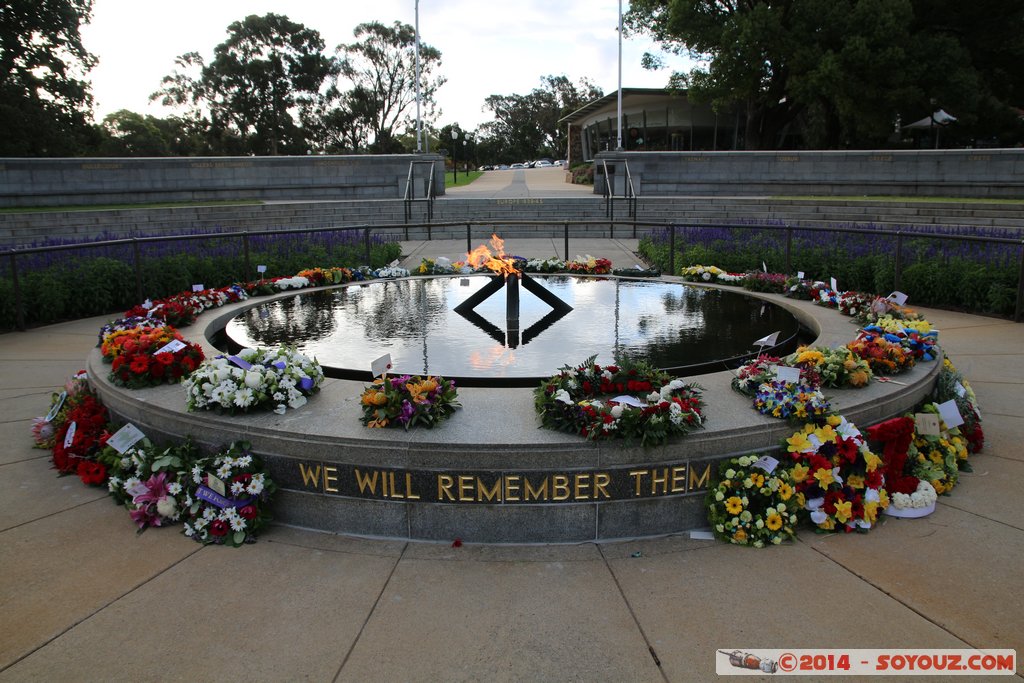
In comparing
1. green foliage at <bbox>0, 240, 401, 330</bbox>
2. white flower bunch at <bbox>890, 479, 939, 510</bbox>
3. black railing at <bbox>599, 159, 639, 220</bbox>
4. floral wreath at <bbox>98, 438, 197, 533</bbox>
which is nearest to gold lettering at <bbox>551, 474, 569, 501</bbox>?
white flower bunch at <bbox>890, 479, 939, 510</bbox>

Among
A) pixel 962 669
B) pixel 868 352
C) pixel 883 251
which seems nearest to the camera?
pixel 962 669

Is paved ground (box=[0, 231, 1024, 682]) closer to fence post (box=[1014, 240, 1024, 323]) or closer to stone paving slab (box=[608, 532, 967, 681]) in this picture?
stone paving slab (box=[608, 532, 967, 681])

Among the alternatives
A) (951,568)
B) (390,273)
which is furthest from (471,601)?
(390,273)

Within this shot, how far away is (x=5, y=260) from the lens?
11992 millimetres

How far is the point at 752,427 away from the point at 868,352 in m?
1.86

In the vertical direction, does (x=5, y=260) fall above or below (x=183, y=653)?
above

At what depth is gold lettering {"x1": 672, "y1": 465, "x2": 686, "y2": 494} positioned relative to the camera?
14.2ft

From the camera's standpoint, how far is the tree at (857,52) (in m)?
28.4

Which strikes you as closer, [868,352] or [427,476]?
[427,476]

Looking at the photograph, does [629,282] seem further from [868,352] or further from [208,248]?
[208,248]

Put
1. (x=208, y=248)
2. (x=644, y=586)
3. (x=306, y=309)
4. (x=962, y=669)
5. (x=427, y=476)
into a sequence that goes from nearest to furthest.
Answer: (x=962, y=669) < (x=644, y=586) < (x=427, y=476) < (x=306, y=309) < (x=208, y=248)

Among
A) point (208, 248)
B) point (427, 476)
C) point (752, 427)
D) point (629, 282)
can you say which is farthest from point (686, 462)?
point (208, 248)

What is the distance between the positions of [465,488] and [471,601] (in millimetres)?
717

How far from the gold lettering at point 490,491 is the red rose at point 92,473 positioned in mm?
2851
